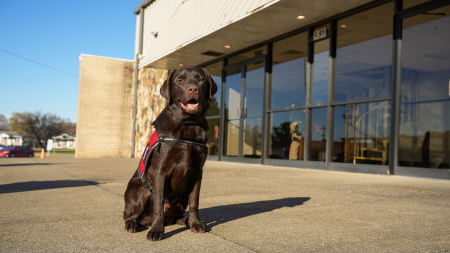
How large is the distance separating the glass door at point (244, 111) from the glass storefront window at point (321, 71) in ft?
7.60

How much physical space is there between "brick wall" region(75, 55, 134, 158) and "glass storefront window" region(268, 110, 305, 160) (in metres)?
9.93

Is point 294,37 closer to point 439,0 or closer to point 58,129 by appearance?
point 439,0

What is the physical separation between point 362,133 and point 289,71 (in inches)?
127

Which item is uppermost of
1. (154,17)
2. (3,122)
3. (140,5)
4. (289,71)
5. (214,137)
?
(140,5)

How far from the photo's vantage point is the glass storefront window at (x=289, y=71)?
402 inches

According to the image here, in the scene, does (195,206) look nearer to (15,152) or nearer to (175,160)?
(175,160)

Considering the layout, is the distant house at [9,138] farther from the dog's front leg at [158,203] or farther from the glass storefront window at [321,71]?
the dog's front leg at [158,203]

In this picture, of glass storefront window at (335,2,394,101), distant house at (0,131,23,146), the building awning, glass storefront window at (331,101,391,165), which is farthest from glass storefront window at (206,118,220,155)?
distant house at (0,131,23,146)

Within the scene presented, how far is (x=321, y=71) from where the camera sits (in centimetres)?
958

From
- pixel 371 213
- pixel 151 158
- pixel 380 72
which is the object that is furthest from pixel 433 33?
pixel 151 158

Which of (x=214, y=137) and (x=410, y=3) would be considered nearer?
(x=410, y=3)

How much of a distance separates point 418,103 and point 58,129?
85551 millimetres

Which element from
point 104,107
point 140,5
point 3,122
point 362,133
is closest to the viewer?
point 362,133

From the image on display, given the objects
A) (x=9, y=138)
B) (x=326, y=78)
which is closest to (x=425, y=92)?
(x=326, y=78)
